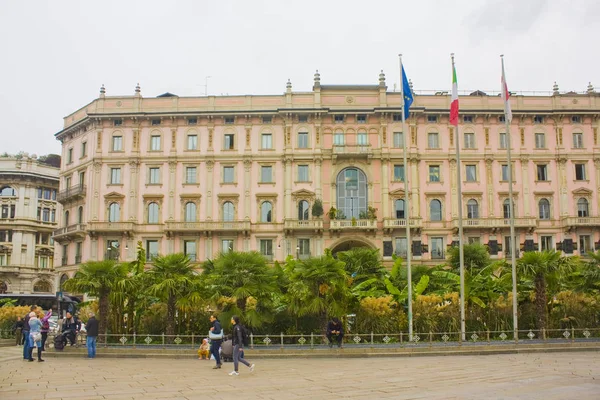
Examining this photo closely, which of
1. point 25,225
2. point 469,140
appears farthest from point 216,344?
point 25,225

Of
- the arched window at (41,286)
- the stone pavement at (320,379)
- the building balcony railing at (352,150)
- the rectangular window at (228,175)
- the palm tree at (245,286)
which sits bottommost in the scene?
the stone pavement at (320,379)

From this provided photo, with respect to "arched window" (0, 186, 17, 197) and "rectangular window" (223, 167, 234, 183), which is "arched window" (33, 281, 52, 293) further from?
"rectangular window" (223, 167, 234, 183)

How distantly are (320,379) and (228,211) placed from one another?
38054mm

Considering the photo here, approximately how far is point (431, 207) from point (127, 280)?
107ft

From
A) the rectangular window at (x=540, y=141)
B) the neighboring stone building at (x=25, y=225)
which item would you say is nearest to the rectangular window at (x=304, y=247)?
the rectangular window at (x=540, y=141)

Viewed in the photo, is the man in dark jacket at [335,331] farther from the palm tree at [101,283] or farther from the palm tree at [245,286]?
the palm tree at [101,283]

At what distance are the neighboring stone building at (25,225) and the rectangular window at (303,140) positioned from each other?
1517 inches

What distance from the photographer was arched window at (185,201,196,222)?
54.3 meters

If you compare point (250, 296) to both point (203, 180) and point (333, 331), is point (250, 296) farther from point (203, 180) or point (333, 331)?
point (203, 180)

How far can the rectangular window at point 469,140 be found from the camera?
181 feet

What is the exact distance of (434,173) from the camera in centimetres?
5472

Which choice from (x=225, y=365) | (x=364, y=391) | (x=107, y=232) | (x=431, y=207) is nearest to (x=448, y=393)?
(x=364, y=391)

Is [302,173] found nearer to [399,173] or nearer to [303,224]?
[303,224]

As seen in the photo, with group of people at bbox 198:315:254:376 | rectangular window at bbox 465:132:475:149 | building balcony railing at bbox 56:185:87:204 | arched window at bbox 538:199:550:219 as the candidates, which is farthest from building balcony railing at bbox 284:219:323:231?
group of people at bbox 198:315:254:376
